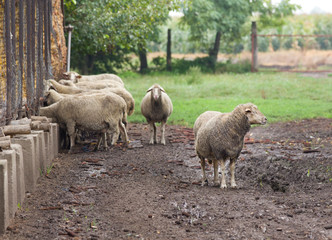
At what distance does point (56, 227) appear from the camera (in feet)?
19.7

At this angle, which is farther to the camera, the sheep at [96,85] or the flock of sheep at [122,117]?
the sheep at [96,85]

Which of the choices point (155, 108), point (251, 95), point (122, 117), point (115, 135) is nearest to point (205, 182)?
point (115, 135)

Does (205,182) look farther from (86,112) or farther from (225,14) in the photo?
(225,14)

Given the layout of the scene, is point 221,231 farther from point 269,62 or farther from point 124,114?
point 269,62

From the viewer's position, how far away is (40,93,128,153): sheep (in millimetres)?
10852

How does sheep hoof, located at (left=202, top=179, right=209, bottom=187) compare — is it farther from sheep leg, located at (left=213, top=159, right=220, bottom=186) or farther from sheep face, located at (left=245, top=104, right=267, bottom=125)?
sheep face, located at (left=245, top=104, right=267, bottom=125)

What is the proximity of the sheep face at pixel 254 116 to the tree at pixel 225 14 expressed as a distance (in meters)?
23.0

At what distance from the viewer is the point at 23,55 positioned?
888 centimetres

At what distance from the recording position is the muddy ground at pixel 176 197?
5.99 metres

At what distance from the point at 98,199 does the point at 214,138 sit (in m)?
1.95

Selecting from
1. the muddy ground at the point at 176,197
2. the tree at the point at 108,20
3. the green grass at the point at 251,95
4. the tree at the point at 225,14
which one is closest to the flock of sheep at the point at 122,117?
the muddy ground at the point at 176,197

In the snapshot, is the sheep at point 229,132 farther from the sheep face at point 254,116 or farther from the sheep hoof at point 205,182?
the sheep hoof at point 205,182

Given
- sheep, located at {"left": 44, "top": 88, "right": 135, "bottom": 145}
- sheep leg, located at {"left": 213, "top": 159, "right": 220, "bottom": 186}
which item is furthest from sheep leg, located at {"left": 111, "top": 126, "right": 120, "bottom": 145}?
sheep leg, located at {"left": 213, "top": 159, "right": 220, "bottom": 186}

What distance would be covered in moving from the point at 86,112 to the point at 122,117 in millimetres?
1107
